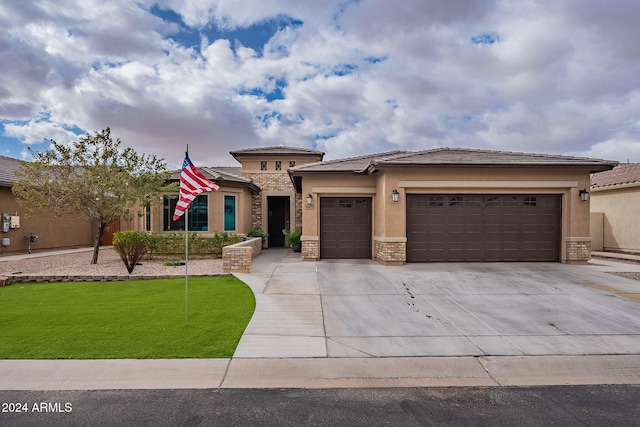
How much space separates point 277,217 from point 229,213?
479 cm

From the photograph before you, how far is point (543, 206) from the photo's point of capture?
42.8 feet

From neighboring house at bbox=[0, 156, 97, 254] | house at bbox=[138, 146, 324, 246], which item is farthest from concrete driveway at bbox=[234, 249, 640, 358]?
neighboring house at bbox=[0, 156, 97, 254]

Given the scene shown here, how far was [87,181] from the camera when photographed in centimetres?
1196

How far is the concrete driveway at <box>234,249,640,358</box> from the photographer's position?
5289 mm

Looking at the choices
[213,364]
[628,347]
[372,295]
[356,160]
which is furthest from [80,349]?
[356,160]

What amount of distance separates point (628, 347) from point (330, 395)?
4.93m

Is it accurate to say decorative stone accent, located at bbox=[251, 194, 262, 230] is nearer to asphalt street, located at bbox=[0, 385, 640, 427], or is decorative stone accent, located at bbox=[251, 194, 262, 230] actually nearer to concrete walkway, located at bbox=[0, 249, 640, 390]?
concrete walkway, located at bbox=[0, 249, 640, 390]

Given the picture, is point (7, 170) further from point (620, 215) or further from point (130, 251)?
point (620, 215)

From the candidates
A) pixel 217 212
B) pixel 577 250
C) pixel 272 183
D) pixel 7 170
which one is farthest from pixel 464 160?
pixel 7 170

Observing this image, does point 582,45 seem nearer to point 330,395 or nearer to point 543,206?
point 543,206

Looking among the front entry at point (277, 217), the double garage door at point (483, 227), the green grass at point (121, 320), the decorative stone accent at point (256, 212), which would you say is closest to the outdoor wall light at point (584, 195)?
the double garage door at point (483, 227)

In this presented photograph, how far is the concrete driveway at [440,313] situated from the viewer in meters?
5.29

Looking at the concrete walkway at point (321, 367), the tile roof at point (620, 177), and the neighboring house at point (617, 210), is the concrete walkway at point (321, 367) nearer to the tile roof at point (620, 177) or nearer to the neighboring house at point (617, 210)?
the neighboring house at point (617, 210)

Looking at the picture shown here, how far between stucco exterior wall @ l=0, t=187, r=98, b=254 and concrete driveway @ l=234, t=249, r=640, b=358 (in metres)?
11.1
